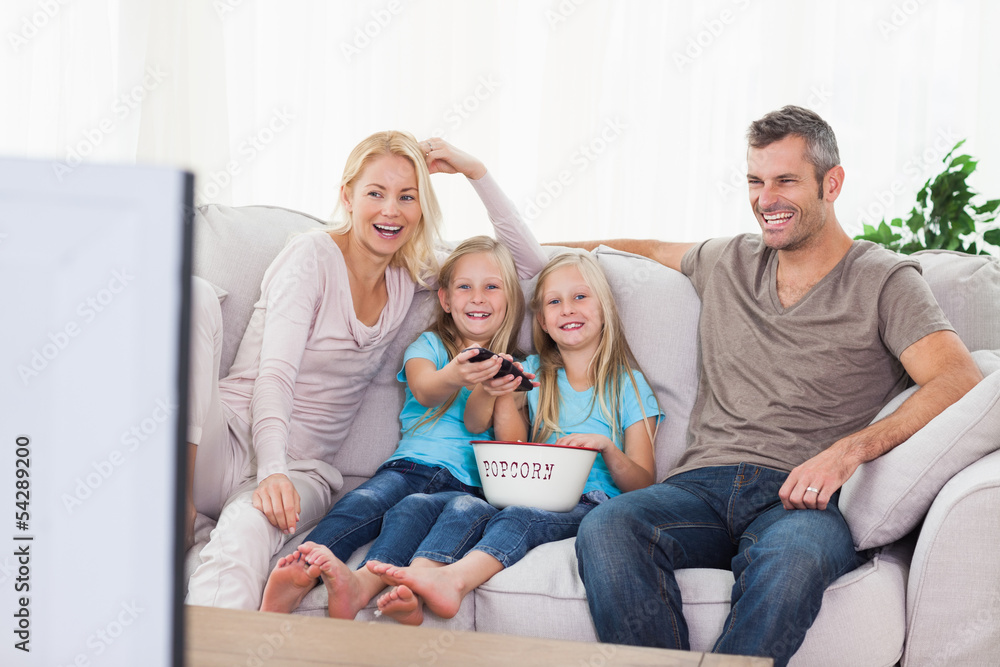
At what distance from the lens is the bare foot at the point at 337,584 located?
1.16 metres

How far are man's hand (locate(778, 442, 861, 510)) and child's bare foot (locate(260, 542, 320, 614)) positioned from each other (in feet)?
2.58

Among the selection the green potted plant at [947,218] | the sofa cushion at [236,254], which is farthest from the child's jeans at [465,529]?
the green potted plant at [947,218]

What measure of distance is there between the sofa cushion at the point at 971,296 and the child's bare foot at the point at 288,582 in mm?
1424

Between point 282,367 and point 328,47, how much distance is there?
200cm

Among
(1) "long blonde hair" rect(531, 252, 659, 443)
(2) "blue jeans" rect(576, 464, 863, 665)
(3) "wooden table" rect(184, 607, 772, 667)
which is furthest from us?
(1) "long blonde hair" rect(531, 252, 659, 443)

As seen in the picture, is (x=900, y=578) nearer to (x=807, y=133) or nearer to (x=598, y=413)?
(x=598, y=413)

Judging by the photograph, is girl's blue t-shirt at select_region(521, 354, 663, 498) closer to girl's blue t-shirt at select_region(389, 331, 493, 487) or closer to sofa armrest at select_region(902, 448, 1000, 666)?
girl's blue t-shirt at select_region(389, 331, 493, 487)

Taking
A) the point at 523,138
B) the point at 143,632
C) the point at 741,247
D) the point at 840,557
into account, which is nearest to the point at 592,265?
the point at 741,247

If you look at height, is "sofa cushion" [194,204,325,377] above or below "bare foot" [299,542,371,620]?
above

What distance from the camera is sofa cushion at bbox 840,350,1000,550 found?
1.23 m

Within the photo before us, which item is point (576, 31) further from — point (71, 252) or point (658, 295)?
point (71, 252)

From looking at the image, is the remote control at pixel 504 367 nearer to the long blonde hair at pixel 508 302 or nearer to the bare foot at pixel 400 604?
the long blonde hair at pixel 508 302

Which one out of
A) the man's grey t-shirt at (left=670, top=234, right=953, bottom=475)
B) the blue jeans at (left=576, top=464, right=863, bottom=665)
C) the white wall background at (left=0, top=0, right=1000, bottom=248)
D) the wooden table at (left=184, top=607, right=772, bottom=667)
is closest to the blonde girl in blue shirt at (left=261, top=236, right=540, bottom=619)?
the blue jeans at (left=576, top=464, right=863, bottom=665)

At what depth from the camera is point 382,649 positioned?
0.54 meters
